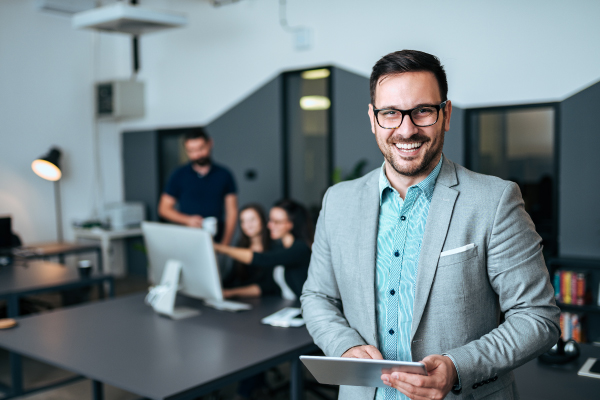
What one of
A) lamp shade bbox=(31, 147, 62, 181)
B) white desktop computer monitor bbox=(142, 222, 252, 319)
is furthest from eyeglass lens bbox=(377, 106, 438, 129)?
lamp shade bbox=(31, 147, 62, 181)

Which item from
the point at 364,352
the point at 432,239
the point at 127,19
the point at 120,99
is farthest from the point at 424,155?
the point at 120,99

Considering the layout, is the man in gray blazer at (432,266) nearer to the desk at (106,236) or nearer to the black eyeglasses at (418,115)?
the black eyeglasses at (418,115)

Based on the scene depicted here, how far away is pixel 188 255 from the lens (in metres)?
2.65

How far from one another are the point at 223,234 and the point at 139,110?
3119mm

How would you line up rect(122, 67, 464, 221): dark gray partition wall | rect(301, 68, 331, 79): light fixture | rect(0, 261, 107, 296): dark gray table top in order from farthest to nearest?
rect(301, 68, 331, 79): light fixture < rect(122, 67, 464, 221): dark gray partition wall < rect(0, 261, 107, 296): dark gray table top

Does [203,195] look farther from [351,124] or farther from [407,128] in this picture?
[407,128]

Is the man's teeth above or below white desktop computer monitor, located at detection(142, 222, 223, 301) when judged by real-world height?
above

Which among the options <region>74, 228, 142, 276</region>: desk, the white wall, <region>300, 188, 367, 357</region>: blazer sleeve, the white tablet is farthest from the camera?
<region>74, 228, 142, 276</region>: desk

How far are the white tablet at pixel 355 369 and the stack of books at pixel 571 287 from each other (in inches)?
121

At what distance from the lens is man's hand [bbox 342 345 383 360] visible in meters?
1.15

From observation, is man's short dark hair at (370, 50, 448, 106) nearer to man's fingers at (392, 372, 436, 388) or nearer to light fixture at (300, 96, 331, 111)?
man's fingers at (392, 372, 436, 388)

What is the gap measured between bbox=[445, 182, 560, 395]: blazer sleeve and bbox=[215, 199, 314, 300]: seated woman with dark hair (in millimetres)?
1831

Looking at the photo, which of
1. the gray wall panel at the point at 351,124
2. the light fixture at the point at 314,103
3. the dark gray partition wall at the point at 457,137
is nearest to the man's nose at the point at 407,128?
the dark gray partition wall at the point at 457,137

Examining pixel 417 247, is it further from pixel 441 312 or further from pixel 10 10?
pixel 10 10
